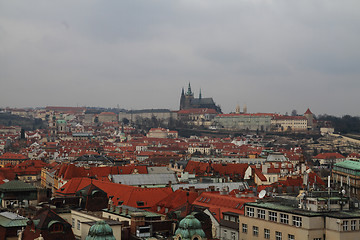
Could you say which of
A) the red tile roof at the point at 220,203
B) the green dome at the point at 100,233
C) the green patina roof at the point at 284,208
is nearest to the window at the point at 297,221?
the green patina roof at the point at 284,208

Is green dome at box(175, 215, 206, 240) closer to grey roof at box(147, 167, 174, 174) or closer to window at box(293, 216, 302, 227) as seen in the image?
window at box(293, 216, 302, 227)

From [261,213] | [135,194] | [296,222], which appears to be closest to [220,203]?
[135,194]

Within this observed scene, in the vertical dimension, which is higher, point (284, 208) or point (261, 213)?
point (284, 208)

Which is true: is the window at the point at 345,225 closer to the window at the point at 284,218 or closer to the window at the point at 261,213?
the window at the point at 284,218

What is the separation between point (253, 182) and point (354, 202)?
1857 inches

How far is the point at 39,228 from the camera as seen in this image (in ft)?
123

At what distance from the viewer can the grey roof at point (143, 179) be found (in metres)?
74.8

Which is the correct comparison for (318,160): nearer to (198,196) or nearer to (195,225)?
(198,196)

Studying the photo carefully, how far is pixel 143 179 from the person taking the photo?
7675cm

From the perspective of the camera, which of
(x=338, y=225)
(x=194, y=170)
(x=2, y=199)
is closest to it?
(x=338, y=225)

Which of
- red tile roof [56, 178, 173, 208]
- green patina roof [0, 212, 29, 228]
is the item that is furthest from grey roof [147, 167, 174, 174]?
green patina roof [0, 212, 29, 228]

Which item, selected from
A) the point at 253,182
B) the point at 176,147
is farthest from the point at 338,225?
the point at 176,147

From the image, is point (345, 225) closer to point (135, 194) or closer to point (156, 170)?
point (135, 194)

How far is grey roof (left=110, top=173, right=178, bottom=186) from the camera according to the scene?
7475cm
